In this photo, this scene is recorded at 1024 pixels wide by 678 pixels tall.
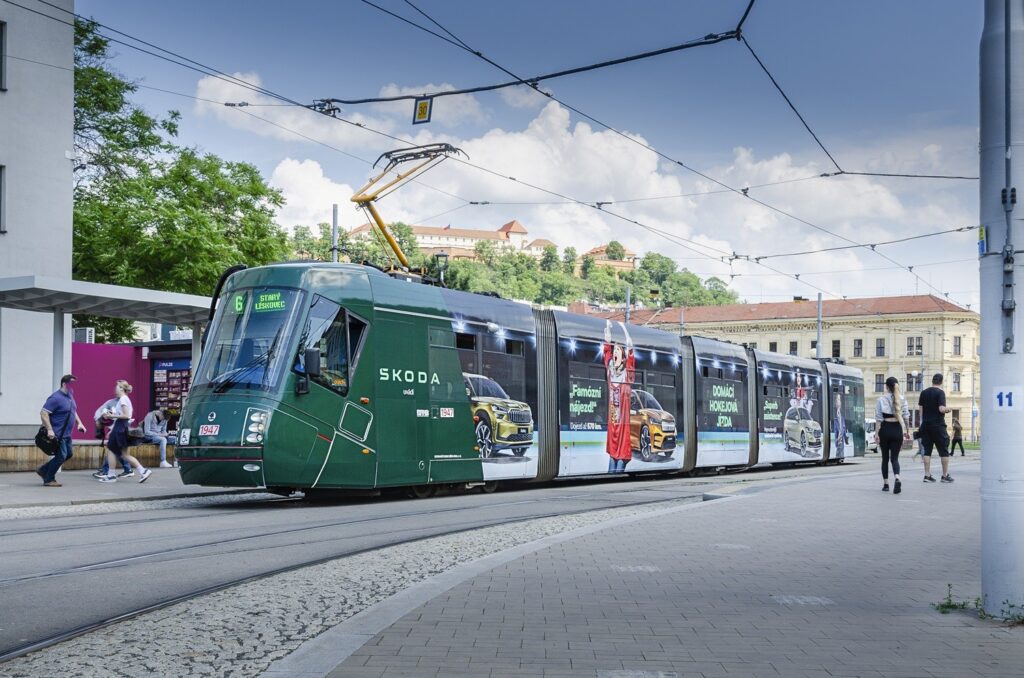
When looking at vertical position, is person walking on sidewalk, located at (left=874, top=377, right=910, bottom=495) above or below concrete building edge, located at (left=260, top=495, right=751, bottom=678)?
above

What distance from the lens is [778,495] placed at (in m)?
16.8

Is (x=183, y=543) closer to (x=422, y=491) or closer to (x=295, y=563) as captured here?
(x=295, y=563)

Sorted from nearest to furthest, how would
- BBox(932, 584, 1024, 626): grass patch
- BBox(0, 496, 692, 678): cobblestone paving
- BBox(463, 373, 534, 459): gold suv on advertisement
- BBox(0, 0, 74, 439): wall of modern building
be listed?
BBox(0, 496, 692, 678): cobblestone paving
BBox(932, 584, 1024, 626): grass patch
BBox(463, 373, 534, 459): gold suv on advertisement
BBox(0, 0, 74, 439): wall of modern building

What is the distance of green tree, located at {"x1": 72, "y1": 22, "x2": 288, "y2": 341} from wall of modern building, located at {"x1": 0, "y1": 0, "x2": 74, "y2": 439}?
12034mm

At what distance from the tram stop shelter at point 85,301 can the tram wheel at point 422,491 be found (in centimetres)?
669

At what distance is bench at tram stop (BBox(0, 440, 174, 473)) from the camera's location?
70.2 ft

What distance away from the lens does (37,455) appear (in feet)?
71.7

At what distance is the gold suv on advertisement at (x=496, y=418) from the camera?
57.6 ft

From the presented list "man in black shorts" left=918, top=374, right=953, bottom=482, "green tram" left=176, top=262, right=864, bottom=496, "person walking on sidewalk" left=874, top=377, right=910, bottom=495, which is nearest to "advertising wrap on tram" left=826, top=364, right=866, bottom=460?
"green tram" left=176, top=262, right=864, bottom=496

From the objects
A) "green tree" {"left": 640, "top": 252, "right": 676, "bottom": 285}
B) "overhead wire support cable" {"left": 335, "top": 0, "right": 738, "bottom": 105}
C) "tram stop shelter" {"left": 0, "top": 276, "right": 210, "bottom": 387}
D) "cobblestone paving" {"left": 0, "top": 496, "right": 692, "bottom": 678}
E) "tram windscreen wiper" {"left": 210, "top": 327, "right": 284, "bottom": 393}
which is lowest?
"cobblestone paving" {"left": 0, "top": 496, "right": 692, "bottom": 678}

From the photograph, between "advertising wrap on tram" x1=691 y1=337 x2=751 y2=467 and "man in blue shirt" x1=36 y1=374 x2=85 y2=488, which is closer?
"man in blue shirt" x1=36 y1=374 x2=85 y2=488

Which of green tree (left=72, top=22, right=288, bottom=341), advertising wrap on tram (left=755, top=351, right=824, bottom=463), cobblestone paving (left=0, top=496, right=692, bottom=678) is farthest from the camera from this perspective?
green tree (left=72, top=22, right=288, bottom=341)

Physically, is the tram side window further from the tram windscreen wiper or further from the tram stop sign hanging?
the tram stop sign hanging

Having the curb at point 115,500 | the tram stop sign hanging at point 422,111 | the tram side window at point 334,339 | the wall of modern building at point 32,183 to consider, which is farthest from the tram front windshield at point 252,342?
the wall of modern building at point 32,183
